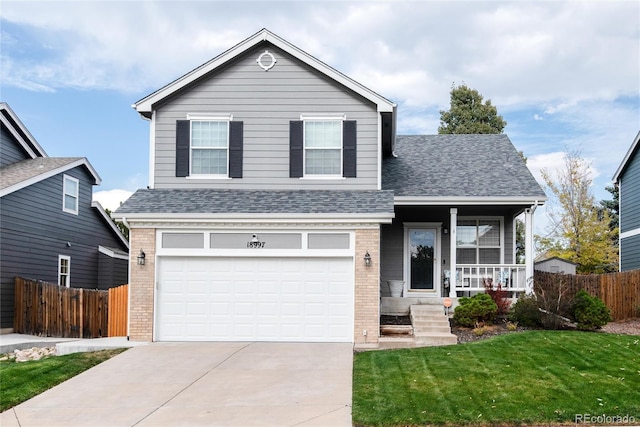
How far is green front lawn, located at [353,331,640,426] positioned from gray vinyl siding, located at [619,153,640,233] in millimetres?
12644

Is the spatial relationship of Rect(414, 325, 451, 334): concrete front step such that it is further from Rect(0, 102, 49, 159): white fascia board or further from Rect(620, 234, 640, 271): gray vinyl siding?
Rect(0, 102, 49, 159): white fascia board

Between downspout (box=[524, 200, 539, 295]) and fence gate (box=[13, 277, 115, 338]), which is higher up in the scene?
downspout (box=[524, 200, 539, 295])

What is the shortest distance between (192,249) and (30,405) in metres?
6.01

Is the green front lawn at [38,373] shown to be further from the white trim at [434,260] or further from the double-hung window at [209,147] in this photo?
the white trim at [434,260]

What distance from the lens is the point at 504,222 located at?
66.9 feet

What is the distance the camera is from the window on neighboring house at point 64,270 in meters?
23.5

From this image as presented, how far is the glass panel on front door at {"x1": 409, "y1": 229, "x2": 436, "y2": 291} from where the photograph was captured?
65.8 feet

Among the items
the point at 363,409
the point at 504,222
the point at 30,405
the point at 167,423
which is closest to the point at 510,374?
the point at 363,409

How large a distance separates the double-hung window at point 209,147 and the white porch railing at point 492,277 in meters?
7.11

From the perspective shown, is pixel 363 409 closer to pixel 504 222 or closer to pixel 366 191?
pixel 366 191

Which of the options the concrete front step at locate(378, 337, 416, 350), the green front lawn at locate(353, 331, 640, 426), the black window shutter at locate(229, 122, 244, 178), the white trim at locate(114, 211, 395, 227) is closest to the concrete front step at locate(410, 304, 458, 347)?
the concrete front step at locate(378, 337, 416, 350)

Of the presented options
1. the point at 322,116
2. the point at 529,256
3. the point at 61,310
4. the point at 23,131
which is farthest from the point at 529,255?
the point at 23,131

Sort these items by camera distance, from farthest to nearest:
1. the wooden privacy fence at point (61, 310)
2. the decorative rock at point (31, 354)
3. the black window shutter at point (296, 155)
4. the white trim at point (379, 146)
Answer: the wooden privacy fence at point (61, 310) → the black window shutter at point (296, 155) → the white trim at point (379, 146) → the decorative rock at point (31, 354)

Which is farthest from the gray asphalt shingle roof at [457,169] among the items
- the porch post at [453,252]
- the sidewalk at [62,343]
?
the sidewalk at [62,343]
